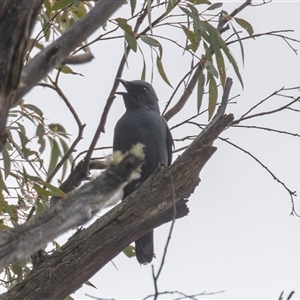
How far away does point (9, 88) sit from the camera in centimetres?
129

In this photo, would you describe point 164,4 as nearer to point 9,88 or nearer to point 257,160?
point 257,160

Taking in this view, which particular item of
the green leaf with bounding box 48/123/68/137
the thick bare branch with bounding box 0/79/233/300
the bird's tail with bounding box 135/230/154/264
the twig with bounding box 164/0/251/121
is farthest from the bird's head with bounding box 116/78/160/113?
the thick bare branch with bounding box 0/79/233/300

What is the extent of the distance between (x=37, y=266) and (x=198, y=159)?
2.71 ft

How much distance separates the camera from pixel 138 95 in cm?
469

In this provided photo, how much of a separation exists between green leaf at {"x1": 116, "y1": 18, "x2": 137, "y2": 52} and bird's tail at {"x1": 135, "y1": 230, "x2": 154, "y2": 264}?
134 centimetres

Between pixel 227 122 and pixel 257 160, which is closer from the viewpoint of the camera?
pixel 227 122

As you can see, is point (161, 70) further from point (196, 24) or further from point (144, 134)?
point (144, 134)

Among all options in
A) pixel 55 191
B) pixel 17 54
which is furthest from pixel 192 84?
pixel 17 54

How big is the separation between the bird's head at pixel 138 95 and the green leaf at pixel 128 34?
4.34 ft

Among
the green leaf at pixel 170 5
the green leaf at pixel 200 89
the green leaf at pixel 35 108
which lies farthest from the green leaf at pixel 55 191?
the green leaf at pixel 170 5

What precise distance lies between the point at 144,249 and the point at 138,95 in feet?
3.79

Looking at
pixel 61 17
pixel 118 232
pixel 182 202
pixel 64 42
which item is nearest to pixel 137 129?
pixel 61 17

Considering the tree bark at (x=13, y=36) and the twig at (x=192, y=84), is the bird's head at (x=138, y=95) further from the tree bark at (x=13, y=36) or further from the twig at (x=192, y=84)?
the tree bark at (x=13, y=36)

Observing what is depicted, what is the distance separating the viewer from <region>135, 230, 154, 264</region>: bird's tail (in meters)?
4.11
